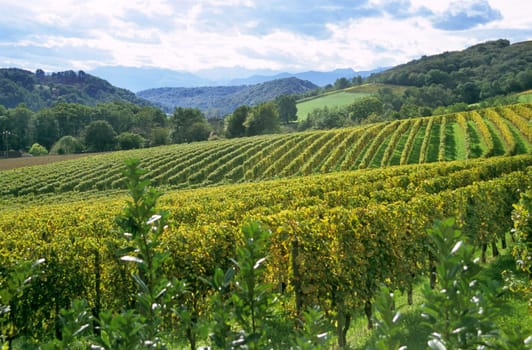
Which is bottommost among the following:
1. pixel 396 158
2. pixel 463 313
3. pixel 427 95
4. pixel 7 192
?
pixel 7 192

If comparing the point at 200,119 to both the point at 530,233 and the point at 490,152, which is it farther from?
the point at 530,233

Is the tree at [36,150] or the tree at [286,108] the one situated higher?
the tree at [286,108]

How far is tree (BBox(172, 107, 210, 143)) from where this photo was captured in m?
86.6

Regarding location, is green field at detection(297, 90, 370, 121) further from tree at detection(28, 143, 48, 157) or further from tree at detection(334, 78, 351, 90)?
tree at detection(28, 143, 48, 157)

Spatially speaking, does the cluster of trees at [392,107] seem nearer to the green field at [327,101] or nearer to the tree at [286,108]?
the green field at [327,101]

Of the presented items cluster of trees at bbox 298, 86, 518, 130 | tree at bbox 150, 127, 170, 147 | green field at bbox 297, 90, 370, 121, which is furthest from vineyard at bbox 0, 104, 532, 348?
green field at bbox 297, 90, 370, 121

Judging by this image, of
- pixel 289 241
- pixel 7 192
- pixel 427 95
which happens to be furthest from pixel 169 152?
pixel 427 95

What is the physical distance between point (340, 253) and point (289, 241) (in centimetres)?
101

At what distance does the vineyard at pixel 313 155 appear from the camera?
3969 cm

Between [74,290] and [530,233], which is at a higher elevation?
[530,233]

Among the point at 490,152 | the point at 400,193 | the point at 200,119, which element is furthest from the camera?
the point at 200,119

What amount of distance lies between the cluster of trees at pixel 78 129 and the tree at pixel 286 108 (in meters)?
34.8

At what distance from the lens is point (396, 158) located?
3981 cm

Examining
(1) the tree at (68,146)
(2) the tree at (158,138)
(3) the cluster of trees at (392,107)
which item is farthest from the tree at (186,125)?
(3) the cluster of trees at (392,107)
